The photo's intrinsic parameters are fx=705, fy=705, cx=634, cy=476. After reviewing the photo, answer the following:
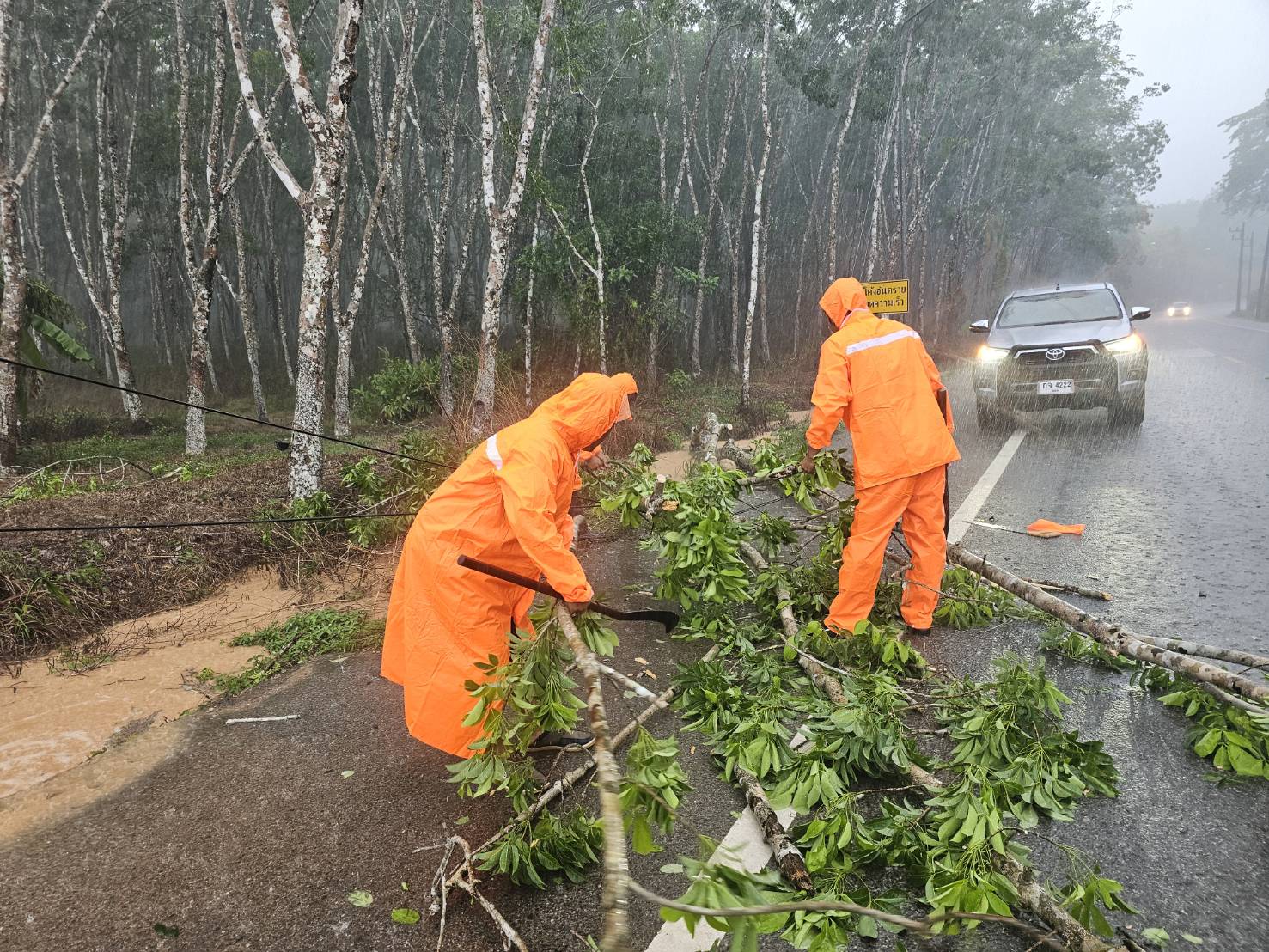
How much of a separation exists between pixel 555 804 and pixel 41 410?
16915mm

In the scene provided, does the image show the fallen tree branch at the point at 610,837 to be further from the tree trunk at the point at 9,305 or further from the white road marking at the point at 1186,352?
the white road marking at the point at 1186,352

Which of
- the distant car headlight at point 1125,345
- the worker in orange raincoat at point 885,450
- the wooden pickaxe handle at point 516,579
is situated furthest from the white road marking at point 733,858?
the distant car headlight at point 1125,345

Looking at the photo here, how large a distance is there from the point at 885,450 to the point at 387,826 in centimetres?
304

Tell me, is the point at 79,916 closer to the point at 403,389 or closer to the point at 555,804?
the point at 555,804

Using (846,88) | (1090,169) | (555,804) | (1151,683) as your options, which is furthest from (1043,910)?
(1090,169)

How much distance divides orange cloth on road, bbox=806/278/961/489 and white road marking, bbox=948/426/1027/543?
1852mm

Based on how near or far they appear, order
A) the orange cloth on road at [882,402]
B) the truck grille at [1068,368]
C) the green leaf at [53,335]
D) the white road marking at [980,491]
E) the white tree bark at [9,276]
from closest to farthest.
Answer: the orange cloth on road at [882,402] → the white road marking at [980,491] → the white tree bark at [9,276] → the truck grille at [1068,368] → the green leaf at [53,335]

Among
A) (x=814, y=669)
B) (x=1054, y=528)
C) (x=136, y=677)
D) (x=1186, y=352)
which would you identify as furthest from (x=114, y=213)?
(x=1186, y=352)

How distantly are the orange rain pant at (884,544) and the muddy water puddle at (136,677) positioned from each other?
133 inches

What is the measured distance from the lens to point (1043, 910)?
202 centimetres

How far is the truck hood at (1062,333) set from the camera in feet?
30.0

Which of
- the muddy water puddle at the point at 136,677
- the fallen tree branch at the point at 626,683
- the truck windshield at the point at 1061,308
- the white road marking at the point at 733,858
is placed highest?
the truck windshield at the point at 1061,308

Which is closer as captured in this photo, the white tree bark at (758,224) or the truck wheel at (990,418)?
the truck wheel at (990,418)

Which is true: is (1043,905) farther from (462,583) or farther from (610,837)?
(462,583)
